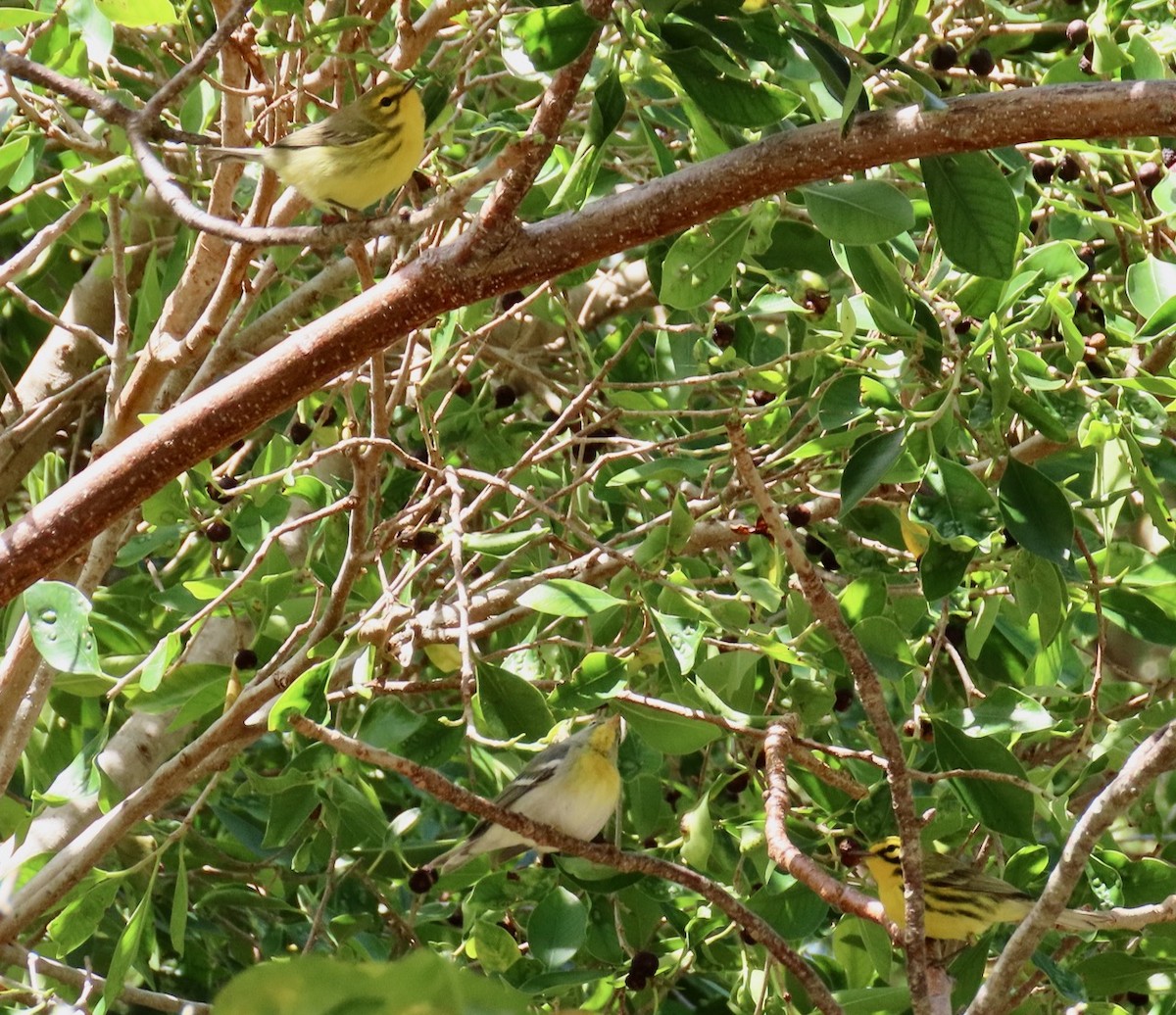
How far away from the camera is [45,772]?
310 cm

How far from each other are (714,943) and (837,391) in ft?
4.27

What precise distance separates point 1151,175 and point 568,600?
1.62m

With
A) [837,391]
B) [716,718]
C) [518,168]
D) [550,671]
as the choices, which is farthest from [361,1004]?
[550,671]

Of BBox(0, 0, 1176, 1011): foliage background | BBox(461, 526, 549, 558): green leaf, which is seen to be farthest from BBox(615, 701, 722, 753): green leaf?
BBox(461, 526, 549, 558): green leaf

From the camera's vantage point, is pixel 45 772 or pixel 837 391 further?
pixel 45 772

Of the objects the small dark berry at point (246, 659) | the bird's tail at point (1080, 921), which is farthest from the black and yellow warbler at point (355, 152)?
the bird's tail at point (1080, 921)

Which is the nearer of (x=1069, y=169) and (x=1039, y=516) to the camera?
(x=1039, y=516)

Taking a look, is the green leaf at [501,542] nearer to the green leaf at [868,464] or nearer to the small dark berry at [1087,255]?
the green leaf at [868,464]

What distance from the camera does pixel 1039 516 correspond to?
2.07 metres

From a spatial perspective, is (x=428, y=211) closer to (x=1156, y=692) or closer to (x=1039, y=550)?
(x=1039, y=550)

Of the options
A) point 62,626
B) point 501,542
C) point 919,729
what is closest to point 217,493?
point 62,626

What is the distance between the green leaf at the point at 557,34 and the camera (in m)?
1.59

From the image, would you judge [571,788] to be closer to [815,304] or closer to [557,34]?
[815,304]

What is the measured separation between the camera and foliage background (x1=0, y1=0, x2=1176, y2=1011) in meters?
2.02
